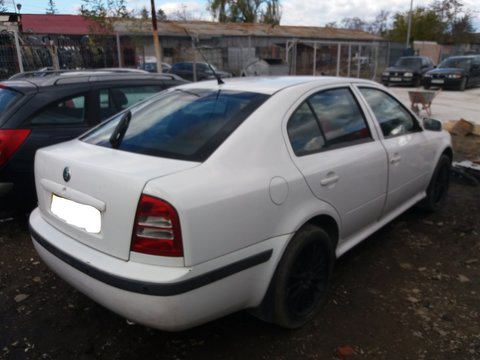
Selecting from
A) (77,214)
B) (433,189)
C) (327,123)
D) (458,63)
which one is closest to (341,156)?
(327,123)

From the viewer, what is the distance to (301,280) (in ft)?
8.91

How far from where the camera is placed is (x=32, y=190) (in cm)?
400

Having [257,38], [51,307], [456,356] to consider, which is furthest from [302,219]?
[257,38]

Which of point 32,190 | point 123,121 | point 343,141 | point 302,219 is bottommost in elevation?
point 32,190

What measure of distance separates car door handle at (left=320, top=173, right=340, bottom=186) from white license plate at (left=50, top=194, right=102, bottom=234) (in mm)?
1328

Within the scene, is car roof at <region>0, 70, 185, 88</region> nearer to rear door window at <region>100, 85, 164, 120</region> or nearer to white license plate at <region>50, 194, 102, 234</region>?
rear door window at <region>100, 85, 164, 120</region>

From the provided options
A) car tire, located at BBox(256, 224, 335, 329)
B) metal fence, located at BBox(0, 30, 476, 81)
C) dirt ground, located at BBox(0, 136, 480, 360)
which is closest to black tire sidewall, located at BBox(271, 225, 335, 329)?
car tire, located at BBox(256, 224, 335, 329)

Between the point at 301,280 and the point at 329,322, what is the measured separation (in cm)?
38

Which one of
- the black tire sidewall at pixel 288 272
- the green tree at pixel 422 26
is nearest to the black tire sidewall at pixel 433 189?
the black tire sidewall at pixel 288 272

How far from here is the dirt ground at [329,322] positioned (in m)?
2.56

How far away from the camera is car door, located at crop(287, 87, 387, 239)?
8.80 feet

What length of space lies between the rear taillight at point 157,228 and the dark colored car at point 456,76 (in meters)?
20.8

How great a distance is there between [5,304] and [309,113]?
2.51 m

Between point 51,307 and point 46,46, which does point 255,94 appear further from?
point 46,46
